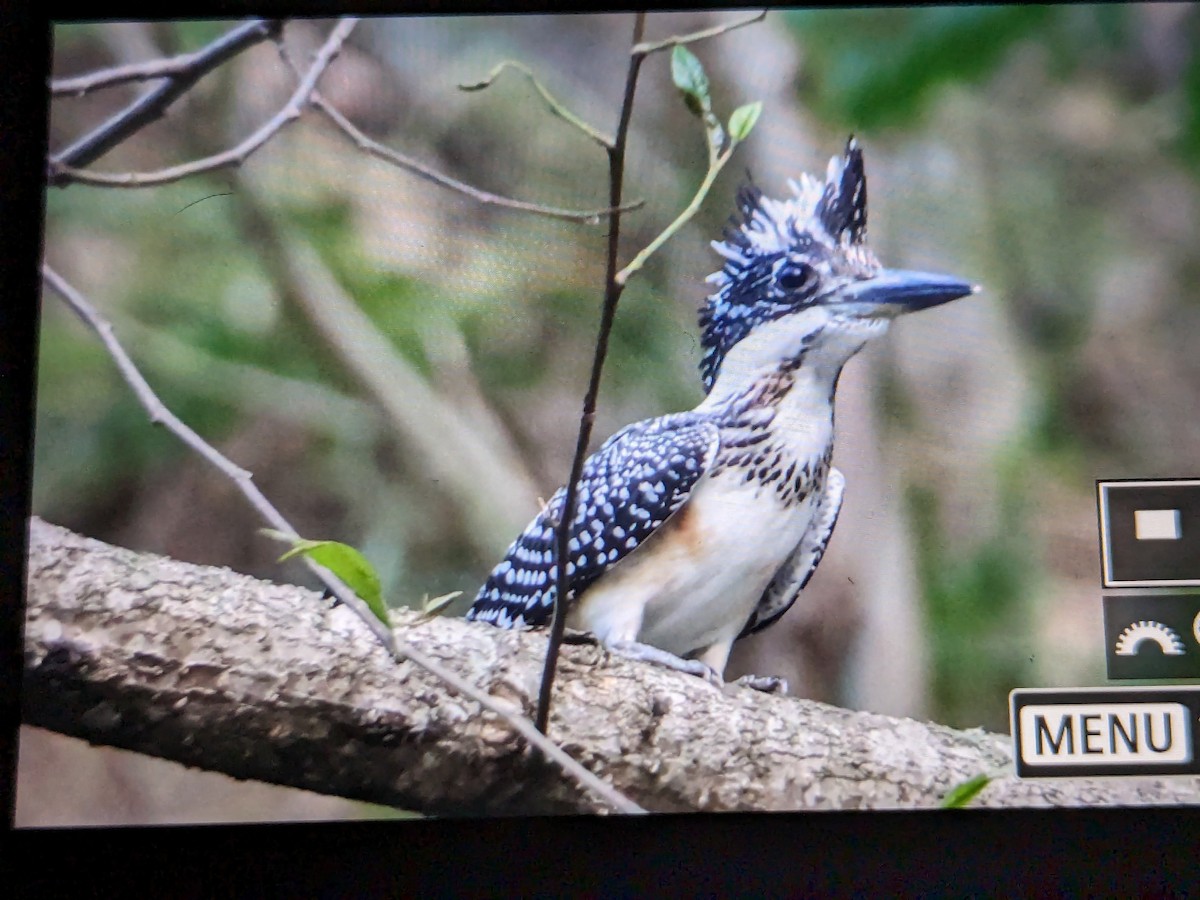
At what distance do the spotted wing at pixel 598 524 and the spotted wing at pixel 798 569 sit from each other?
141 mm

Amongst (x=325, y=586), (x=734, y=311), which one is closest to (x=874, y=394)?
(x=734, y=311)

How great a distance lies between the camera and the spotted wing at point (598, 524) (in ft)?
3.83

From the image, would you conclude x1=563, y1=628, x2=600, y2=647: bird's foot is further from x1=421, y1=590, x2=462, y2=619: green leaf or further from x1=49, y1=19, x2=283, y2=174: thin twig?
x1=49, y1=19, x2=283, y2=174: thin twig

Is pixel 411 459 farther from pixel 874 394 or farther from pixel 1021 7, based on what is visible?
pixel 1021 7

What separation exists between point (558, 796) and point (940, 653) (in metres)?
0.47

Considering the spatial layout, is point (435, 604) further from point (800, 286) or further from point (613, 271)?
point (800, 286)

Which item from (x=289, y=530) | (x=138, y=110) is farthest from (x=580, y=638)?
(x=138, y=110)

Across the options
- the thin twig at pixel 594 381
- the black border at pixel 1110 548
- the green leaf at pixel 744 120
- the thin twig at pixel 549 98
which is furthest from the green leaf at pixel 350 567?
the black border at pixel 1110 548

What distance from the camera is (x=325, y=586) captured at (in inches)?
45.5

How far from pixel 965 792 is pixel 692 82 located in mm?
860

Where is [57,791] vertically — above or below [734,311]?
below

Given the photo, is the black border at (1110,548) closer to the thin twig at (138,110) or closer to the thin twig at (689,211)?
the thin twig at (689,211)

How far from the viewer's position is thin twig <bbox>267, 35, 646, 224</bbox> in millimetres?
1233

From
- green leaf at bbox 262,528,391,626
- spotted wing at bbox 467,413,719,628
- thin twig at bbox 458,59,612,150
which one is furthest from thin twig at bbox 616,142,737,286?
green leaf at bbox 262,528,391,626
